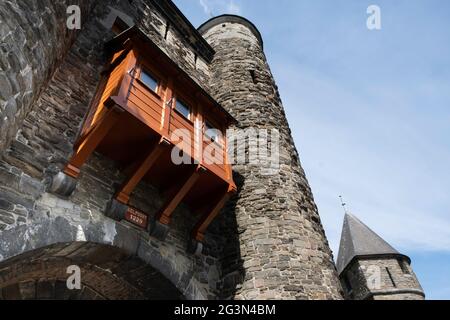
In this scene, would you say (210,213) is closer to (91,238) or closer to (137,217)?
(137,217)

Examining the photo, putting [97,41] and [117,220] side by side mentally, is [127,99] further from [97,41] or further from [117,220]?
[97,41]

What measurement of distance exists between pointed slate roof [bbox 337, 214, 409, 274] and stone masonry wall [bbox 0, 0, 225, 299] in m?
15.3

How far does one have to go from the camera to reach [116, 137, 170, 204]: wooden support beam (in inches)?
187

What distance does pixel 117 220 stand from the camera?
473 cm

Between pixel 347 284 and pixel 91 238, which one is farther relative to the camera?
pixel 347 284

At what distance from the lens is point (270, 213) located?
633cm

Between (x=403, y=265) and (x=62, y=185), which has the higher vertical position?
(x=403, y=265)

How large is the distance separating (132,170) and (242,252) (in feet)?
8.10

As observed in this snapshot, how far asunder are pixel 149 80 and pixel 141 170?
1745mm

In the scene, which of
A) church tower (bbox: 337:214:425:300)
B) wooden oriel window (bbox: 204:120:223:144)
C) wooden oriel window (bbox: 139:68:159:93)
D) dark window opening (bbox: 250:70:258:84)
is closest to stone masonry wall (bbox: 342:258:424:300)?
church tower (bbox: 337:214:425:300)

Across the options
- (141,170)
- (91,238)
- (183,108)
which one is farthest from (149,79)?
(91,238)

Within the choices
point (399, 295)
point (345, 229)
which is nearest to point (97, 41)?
point (399, 295)

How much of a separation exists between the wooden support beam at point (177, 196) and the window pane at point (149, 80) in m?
1.59
